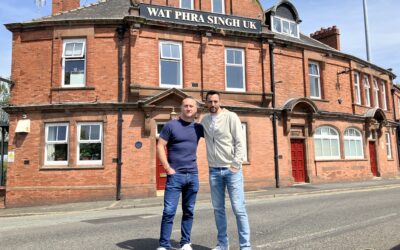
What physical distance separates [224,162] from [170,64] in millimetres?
12156

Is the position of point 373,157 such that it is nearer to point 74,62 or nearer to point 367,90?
point 367,90

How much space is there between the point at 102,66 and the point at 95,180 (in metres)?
4.85

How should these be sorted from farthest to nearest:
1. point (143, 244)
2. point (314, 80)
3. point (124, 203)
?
point (314, 80), point (124, 203), point (143, 244)

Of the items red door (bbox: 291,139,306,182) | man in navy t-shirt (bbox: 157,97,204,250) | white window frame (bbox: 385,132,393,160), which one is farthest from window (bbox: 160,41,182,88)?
white window frame (bbox: 385,132,393,160)

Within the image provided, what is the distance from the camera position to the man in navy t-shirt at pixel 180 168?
4.54 meters

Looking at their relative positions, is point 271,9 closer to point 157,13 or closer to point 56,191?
point 157,13

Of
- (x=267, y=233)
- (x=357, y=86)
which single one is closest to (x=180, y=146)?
(x=267, y=233)

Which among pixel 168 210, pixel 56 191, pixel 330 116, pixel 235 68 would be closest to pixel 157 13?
pixel 235 68

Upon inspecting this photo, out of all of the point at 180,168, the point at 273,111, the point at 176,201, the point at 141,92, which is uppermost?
the point at 141,92

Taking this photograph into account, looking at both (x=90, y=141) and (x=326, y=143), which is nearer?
(x=90, y=141)

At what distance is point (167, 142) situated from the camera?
4.68m

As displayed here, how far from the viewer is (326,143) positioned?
2011cm

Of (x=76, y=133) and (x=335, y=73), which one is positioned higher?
(x=335, y=73)

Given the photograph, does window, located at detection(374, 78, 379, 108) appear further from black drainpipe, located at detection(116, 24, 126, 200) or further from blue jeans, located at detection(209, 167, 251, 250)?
blue jeans, located at detection(209, 167, 251, 250)
